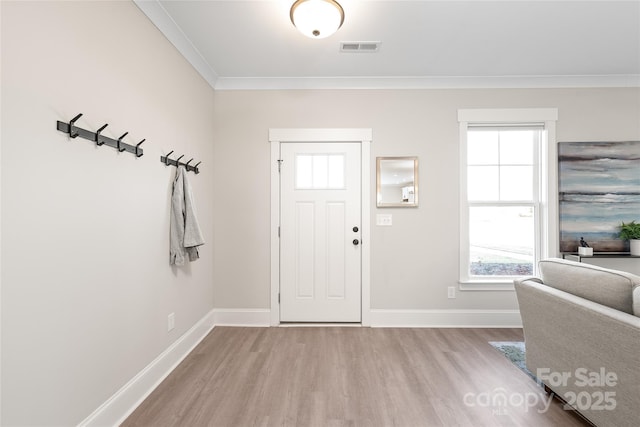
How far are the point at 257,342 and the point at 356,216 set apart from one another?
5.25 feet

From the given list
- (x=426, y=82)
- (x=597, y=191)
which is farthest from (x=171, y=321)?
(x=597, y=191)

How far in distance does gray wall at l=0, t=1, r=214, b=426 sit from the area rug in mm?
2746

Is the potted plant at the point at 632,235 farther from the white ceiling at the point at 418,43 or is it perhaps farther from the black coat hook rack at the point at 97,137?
the black coat hook rack at the point at 97,137

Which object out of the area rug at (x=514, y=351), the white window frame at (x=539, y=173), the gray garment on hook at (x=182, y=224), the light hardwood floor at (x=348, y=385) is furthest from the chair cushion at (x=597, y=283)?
the gray garment on hook at (x=182, y=224)

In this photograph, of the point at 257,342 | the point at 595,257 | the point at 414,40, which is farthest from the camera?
the point at 595,257

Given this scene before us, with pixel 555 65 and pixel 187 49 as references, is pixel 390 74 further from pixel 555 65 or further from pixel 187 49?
pixel 187 49

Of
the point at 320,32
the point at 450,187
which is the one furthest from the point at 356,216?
the point at 320,32

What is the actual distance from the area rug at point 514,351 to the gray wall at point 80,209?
2.75 metres

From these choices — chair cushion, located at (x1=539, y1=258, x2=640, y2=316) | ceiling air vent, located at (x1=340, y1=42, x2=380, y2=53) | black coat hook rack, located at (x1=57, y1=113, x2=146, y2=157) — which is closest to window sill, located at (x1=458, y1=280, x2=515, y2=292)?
chair cushion, located at (x1=539, y1=258, x2=640, y2=316)

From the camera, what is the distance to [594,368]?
1.44 metres

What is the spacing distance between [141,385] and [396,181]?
9.13ft

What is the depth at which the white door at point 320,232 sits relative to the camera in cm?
315

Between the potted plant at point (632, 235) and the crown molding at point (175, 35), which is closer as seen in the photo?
the crown molding at point (175, 35)

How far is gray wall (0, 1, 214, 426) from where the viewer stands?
1127 millimetres
